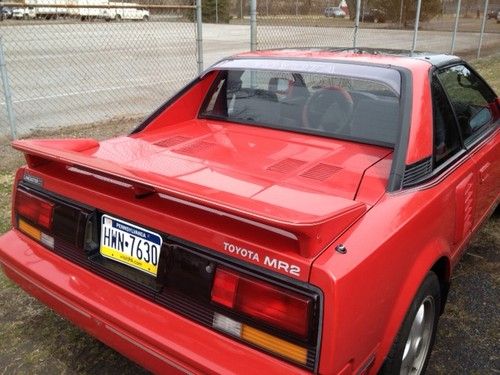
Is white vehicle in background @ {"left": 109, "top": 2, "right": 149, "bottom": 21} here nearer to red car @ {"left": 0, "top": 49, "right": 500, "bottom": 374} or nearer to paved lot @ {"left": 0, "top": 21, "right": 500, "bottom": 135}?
paved lot @ {"left": 0, "top": 21, "right": 500, "bottom": 135}

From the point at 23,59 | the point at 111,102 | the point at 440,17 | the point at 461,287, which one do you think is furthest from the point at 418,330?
the point at 440,17

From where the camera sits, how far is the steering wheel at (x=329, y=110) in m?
2.68

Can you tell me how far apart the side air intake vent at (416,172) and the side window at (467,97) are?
70 cm

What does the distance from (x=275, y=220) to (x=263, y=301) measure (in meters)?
0.31

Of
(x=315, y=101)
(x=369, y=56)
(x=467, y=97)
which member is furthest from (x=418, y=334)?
(x=467, y=97)

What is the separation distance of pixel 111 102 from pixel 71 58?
142 inches

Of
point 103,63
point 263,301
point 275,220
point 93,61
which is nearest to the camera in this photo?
point 275,220

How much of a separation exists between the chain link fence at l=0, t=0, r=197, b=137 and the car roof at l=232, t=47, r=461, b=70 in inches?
140

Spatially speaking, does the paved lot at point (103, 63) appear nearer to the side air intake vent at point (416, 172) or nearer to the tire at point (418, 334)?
the side air intake vent at point (416, 172)

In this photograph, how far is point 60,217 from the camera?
84.1 inches

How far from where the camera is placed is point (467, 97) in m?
3.15

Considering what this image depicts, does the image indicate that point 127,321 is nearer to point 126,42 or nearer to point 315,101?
point 315,101

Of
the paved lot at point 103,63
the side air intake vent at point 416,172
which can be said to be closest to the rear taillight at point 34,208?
the side air intake vent at point 416,172

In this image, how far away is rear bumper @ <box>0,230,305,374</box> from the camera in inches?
63.4
